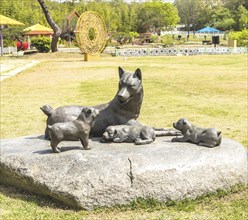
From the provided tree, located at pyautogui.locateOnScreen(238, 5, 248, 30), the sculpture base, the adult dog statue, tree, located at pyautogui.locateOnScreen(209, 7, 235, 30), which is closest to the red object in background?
the sculpture base

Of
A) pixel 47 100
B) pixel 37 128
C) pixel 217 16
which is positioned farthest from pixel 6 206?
pixel 217 16

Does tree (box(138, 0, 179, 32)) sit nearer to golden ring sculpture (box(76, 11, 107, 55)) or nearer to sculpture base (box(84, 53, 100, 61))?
golden ring sculpture (box(76, 11, 107, 55))

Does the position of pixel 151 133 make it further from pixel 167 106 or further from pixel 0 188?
pixel 167 106

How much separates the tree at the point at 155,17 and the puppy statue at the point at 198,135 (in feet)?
226

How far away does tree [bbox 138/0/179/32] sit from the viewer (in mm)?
72812

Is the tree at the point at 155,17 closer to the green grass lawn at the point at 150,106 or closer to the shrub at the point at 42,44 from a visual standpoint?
the shrub at the point at 42,44

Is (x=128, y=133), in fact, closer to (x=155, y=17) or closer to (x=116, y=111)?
(x=116, y=111)

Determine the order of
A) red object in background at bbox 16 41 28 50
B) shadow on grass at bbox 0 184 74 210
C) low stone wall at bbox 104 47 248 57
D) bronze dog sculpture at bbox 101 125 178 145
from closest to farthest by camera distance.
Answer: shadow on grass at bbox 0 184 74 210
bronze dog sculpture at bbox 101 125 178 145
low stone wall at bbox 104 47 248 57
red object in background at bbox 16 41 28 50

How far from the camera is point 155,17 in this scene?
72.5m

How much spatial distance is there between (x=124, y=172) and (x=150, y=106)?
7.00 metres

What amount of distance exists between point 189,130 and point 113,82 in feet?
39.4

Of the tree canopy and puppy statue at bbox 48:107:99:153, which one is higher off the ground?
the tree canopy

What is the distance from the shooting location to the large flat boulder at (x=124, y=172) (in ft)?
14.7

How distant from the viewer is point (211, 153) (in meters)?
4.82
